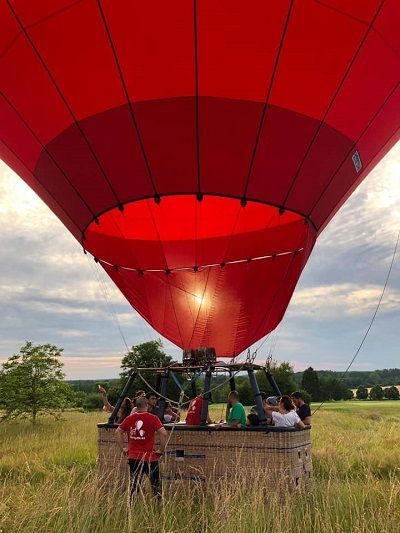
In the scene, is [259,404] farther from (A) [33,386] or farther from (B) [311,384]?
(B) [311,384]

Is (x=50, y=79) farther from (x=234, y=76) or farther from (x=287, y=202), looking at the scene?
(x=287, y=202)

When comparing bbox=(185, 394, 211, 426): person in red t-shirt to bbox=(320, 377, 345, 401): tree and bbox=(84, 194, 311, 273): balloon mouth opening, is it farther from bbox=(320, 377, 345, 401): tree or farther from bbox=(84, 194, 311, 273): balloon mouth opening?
bbox=(320, 377, 345, 401): tree

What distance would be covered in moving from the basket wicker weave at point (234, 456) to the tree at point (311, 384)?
55384 mm

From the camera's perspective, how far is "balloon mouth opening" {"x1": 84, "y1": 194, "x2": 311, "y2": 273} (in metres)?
10.7

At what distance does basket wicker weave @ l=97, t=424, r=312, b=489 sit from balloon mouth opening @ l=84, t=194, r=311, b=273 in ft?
13.7

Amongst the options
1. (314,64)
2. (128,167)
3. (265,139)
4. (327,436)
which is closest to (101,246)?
(128,167)

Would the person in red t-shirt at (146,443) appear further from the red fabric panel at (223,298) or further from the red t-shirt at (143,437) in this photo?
the red fabric panel at (223,298)

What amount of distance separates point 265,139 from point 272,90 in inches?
29.9

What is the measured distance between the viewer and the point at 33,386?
27.4m

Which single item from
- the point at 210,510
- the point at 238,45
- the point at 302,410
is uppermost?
the point at 238,45

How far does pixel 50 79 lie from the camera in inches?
321

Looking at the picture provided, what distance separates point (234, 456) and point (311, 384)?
5790cm

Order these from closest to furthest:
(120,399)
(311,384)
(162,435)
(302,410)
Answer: (162,435), (120,399), (302,410), (311,384)

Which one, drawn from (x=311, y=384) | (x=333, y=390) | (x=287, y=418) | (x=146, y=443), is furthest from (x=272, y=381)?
(x=311, y=384)
